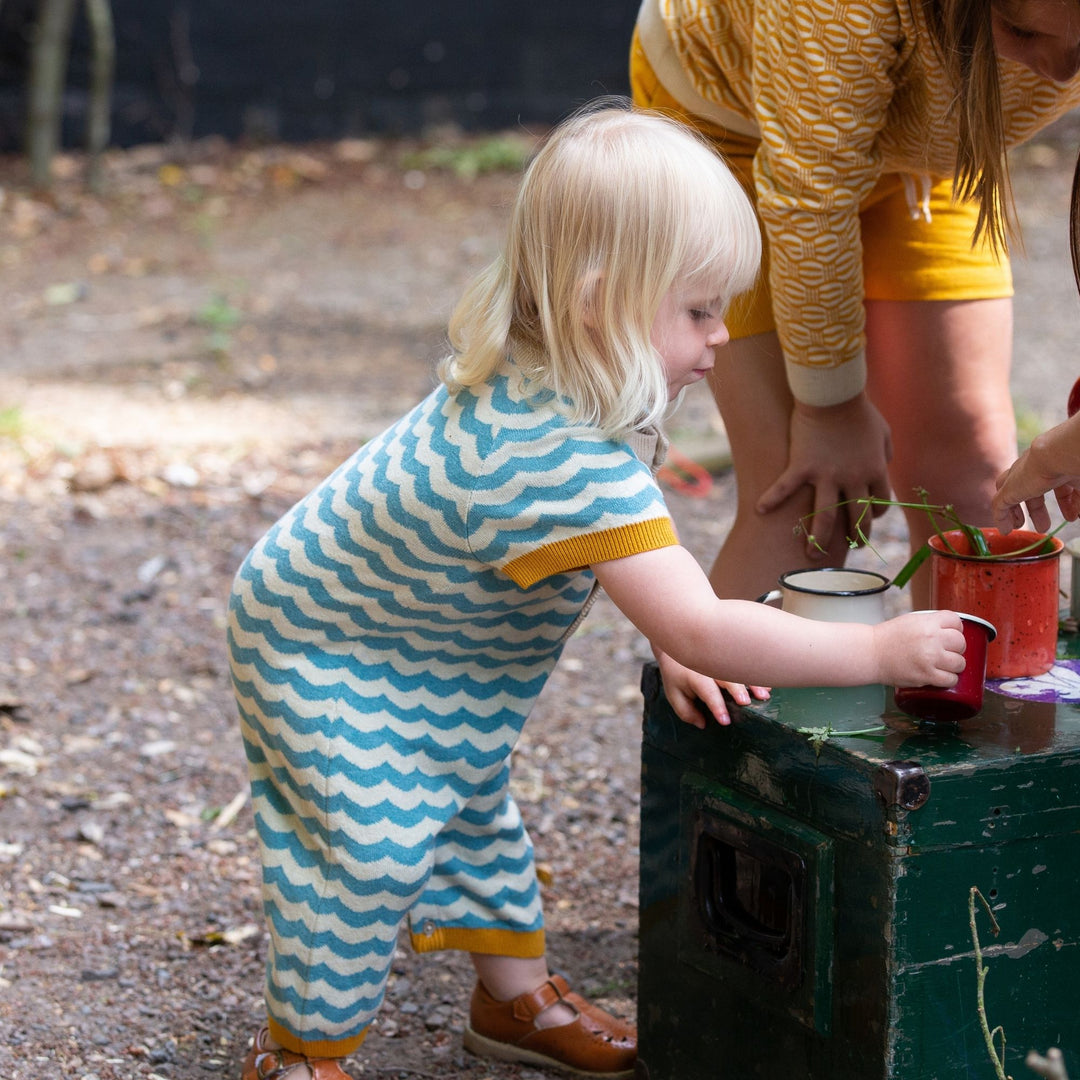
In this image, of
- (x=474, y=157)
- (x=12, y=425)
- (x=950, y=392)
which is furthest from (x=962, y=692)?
(x=474, y=157)

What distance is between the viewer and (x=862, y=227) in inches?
89.7

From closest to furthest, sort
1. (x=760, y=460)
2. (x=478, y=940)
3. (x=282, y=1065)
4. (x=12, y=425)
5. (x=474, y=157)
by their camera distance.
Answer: (x=282, y=1065) < (x=478, y=940) < (x=760, y=460) < (x=12, y=425) < (x=474, y=157)

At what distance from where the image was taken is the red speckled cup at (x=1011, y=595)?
1.71 metres

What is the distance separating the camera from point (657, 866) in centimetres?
186

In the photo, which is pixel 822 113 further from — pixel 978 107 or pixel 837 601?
pixel 837 601

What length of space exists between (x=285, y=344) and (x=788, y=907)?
4.51m

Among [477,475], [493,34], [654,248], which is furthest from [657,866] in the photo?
[493,34]

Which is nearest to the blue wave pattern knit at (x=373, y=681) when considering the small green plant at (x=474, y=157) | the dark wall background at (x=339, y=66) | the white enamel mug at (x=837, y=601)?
the white enamel mug at (x=837, y=601)

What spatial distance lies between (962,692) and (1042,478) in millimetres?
267

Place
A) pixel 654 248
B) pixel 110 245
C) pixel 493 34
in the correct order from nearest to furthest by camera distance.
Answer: pixel 654 248 < pixel 110 245 < pixel 493 34

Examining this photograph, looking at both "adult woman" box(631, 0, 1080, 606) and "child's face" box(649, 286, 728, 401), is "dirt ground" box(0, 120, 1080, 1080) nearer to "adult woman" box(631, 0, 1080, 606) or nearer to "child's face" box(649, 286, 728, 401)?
"adult woman" box(631, 0, 1080, 606)

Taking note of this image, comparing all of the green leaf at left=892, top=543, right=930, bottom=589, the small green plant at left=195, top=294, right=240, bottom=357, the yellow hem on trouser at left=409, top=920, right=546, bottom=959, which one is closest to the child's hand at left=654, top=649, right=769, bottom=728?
the green leaf at left=892, top=543, right=930, bottom=589

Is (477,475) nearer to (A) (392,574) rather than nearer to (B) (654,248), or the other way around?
(A) (392,574)

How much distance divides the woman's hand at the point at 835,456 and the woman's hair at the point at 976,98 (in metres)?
0.40
